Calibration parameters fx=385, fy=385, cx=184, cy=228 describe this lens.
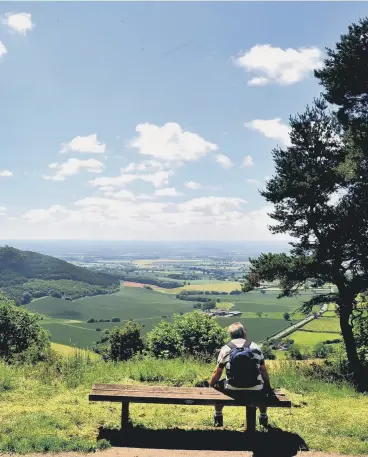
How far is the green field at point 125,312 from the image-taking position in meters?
64.1

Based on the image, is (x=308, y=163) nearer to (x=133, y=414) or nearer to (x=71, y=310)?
(x=133, y=414)

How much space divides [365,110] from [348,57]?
1.86 m

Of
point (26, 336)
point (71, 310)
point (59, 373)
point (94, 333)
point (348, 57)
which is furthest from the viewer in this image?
point (71, 310)

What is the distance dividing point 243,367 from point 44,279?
145 metres

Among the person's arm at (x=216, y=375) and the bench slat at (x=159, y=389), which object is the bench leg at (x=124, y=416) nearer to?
the bench slat at (x=159, y=389)

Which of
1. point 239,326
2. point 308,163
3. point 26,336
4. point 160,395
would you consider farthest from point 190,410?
point 26,336

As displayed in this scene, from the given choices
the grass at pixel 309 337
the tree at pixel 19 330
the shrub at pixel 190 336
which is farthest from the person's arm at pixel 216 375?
the grass at pixel 309 337

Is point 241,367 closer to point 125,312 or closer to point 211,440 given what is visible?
point 211,440

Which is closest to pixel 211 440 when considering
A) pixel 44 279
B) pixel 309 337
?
pixel 309 337

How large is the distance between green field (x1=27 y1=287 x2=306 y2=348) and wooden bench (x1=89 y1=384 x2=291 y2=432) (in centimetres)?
4973

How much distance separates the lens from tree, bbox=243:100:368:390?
12.7m

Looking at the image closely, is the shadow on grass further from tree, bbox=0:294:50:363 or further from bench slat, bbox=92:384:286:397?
tree, bbox=0:294:50:363

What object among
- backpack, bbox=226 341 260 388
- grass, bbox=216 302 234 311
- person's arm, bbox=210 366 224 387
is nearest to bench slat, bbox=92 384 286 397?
person's arm, bbox=210 366 224 387

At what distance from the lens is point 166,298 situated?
397ft
